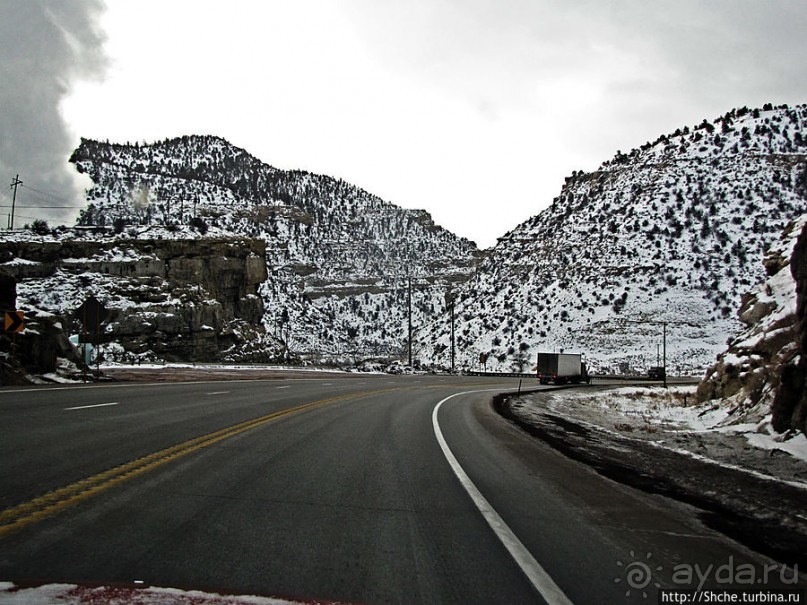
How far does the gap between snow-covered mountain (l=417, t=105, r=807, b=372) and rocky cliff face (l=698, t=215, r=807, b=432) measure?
3581cm

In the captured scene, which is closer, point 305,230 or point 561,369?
point 561,369

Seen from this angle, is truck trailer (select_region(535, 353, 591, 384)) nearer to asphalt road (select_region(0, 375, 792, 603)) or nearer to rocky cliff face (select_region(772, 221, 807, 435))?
rocky cliff face (select_region(772, 221, 807, 435))

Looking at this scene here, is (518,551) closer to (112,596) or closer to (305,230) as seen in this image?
(112,596)

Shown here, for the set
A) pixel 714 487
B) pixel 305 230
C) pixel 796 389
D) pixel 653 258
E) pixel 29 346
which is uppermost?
pixel 305 230

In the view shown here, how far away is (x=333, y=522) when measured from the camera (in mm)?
5309

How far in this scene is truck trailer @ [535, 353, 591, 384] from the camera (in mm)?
45188

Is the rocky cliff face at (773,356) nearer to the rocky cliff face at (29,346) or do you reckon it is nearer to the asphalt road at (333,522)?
the asphalt road at (333,522)

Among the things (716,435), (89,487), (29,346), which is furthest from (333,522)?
(29,346)

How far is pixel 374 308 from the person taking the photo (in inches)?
5541

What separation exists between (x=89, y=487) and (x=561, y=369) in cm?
4245

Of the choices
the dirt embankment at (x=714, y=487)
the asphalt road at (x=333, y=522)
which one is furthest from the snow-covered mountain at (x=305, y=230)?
the asphalt road at (x=333, y=522)

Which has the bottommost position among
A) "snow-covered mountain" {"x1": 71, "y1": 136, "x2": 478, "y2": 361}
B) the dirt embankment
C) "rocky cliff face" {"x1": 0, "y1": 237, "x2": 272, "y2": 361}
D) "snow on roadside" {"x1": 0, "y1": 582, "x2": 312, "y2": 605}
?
the dirt embankment

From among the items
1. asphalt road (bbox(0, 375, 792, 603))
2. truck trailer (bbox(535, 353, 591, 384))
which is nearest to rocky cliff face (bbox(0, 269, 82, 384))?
asphalt road (bbox(0, 375, 792, 603))

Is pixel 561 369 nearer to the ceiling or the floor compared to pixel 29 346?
nearer to the floor
